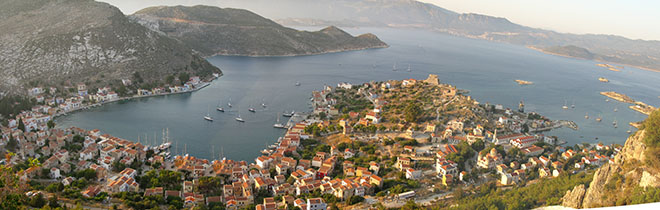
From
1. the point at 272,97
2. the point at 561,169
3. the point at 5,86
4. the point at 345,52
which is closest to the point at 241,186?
the point at 561,169

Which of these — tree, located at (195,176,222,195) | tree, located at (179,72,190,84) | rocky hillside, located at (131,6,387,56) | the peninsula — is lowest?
the peninsula

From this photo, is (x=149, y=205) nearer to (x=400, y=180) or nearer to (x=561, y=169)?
(x=400, y=180)

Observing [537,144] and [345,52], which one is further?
[345,52]

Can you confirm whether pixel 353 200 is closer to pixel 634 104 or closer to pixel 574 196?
pixel 574 196

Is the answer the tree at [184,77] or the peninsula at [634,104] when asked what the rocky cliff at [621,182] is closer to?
the peninsula at [634,104]

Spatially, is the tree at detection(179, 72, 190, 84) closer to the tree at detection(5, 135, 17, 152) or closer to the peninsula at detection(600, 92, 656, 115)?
the tree at detection(5, 135, 17, 152)

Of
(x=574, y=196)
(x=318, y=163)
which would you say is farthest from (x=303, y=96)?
(x=574, y=196)

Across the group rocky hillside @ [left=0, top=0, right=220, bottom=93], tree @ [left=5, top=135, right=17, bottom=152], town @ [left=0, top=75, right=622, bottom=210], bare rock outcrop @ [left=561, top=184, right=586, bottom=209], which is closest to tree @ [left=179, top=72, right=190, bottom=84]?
rocky hillside @ [left=0, top=0, right=220, bottom=93]
